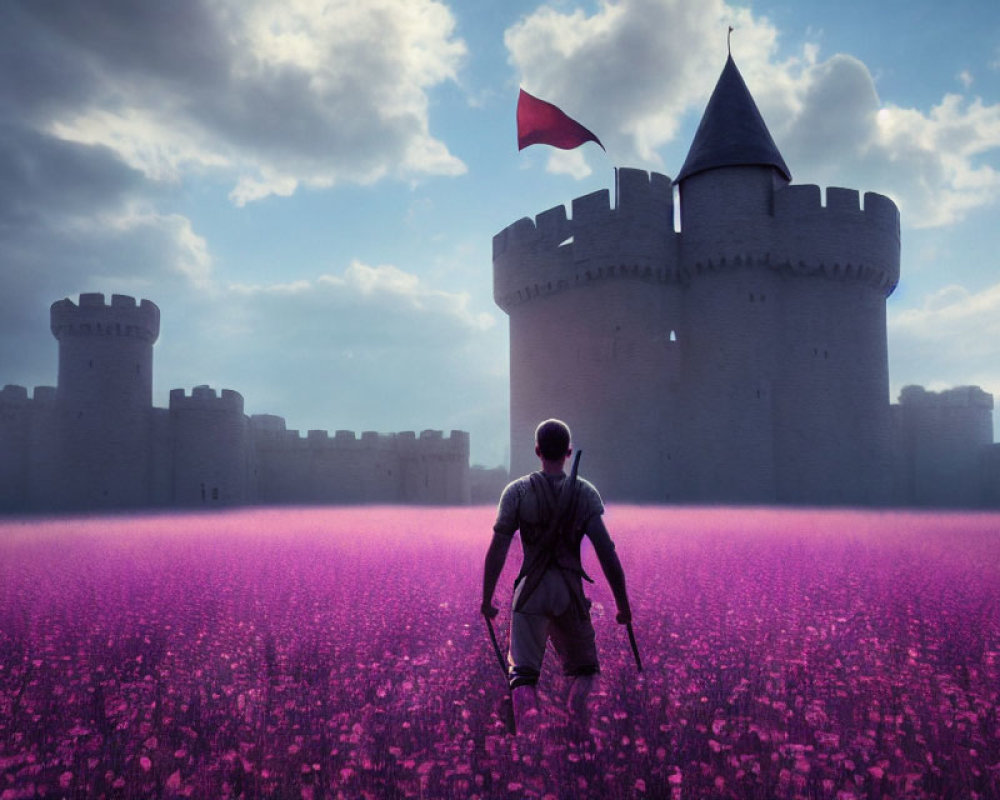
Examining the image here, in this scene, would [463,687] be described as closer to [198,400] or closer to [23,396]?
[198,400]

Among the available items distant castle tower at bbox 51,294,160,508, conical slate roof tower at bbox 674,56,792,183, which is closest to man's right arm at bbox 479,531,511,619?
conical slate roof tower at bbox 674,56,792,183

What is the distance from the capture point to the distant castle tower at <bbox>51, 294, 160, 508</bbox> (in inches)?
1005

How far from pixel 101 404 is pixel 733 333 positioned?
22.4m

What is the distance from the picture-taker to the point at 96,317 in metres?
26.2

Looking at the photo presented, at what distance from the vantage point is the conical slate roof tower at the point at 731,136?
24.9m

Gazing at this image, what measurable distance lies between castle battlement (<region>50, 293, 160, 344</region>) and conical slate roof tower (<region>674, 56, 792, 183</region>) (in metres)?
20.6

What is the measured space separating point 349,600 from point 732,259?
21686 millimetres

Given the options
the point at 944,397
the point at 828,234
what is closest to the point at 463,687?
the point at 828,234

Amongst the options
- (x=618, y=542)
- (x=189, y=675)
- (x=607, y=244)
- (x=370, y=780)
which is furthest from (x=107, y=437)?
(x=370, y=780)

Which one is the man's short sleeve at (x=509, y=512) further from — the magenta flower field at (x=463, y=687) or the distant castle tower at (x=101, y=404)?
the distant castle tower at (x=101, y=404)

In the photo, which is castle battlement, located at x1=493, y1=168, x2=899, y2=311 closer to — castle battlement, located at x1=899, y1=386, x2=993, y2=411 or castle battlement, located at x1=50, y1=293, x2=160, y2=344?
castle battlement, located at x1=899, y1=386, x2=993, y2=411

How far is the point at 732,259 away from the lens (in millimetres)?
24656

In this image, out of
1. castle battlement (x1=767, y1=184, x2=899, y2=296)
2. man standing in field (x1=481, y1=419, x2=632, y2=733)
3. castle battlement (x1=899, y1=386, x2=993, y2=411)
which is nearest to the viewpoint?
man standing in field (x1=481, y1=419, x2=632, y2=733)

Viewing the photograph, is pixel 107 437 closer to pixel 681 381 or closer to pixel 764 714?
pixel 681 381
